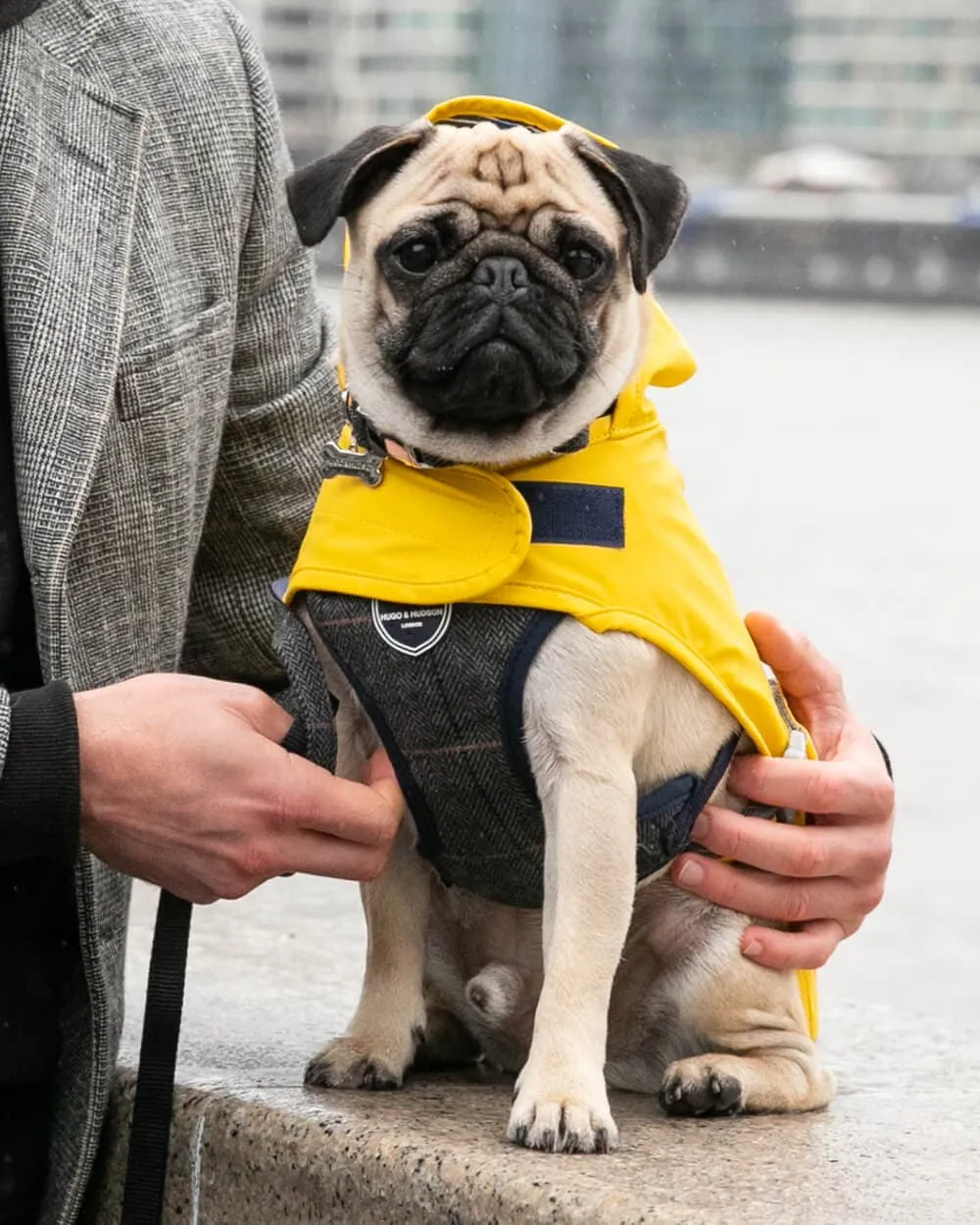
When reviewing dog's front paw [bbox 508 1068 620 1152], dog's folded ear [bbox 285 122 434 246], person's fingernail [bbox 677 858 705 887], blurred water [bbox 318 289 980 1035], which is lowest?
blurred water [bbox 318 289 980 1035]

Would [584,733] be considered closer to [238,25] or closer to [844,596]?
[238,25]

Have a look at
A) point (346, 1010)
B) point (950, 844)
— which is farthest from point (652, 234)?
point (950, 844)

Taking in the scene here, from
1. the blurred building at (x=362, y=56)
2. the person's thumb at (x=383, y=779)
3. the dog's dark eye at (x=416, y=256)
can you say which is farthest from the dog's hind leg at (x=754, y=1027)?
the blurred building at (x=362, y=56)

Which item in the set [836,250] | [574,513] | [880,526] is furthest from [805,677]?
[880,526]

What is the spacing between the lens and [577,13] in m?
3.39

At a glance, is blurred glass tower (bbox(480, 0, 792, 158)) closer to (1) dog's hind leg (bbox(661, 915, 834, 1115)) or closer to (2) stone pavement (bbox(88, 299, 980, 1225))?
(2) stone pavement (bbox(88, 299, 980, 1225))

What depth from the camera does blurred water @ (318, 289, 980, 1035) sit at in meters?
4.00

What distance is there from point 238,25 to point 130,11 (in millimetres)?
114

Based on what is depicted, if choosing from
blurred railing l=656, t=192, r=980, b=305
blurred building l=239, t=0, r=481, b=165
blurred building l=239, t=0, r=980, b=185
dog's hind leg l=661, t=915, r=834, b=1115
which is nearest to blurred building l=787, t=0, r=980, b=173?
blurred building l=239, t=0, r=980, b=185

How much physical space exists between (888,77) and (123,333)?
3565 mm

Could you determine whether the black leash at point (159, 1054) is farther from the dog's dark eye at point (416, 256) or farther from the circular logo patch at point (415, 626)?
the dog's dark eye at point (416, 256)

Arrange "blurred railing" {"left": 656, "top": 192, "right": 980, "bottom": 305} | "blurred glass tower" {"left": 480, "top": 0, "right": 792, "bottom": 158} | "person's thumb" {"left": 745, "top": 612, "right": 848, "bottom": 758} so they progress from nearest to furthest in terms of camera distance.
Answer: "person's thumb" {"left": 745, "top": 612, "right": 848, "bottom": 758} → "blurred glass tower" {"left": 480, "top": 0, "right": 792, "bottom": 158} → "blurred railing" {"left": 656, "top": 192, "right": 980, "bottom": 305}

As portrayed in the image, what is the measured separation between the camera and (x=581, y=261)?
3.83ft

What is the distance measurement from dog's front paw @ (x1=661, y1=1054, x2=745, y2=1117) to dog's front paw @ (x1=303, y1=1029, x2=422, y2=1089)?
181mm
